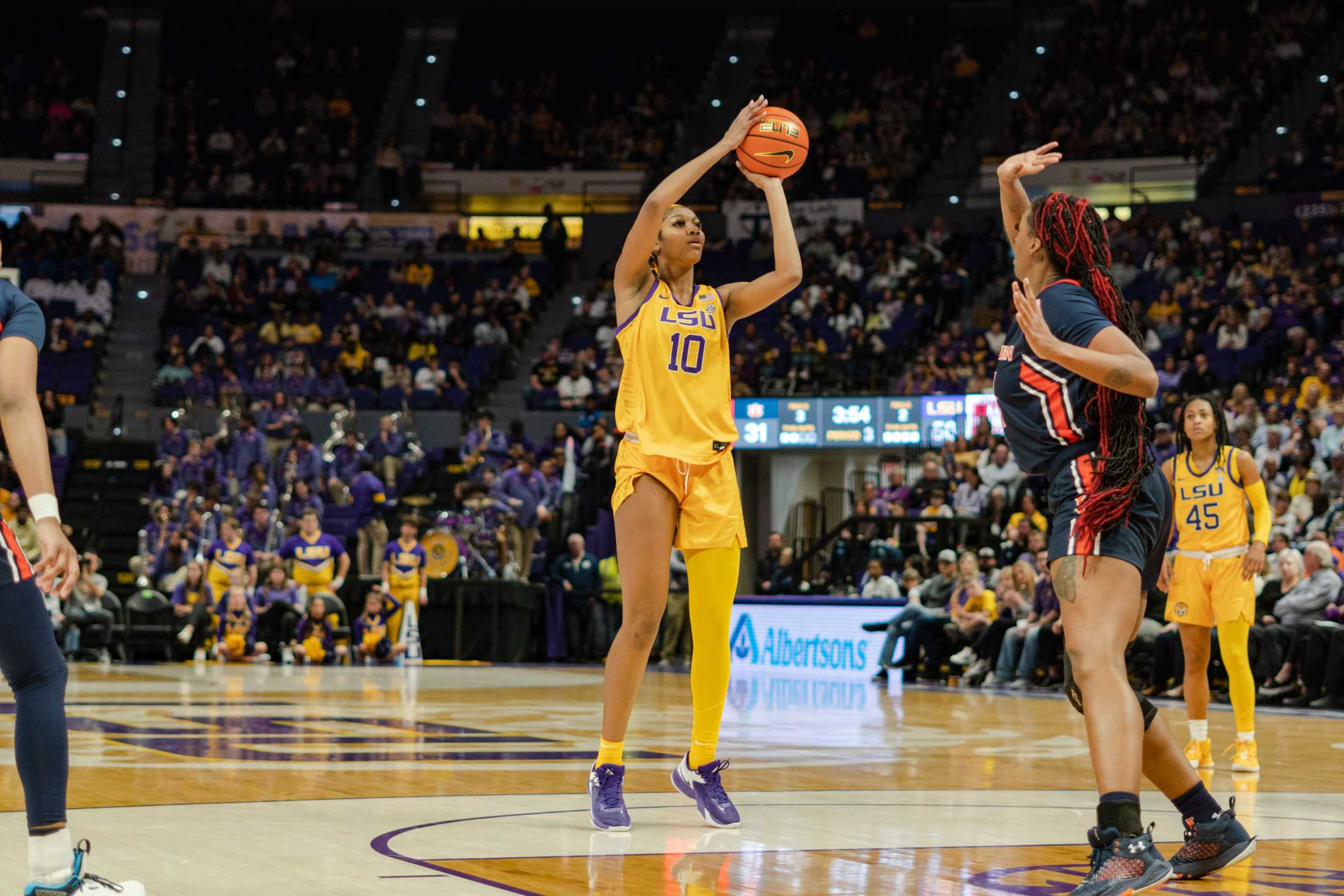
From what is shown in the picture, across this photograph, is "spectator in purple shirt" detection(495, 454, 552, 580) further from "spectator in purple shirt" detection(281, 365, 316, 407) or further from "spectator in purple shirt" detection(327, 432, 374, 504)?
"spectator in purple shirt" detection(281, 365, 316, 407)

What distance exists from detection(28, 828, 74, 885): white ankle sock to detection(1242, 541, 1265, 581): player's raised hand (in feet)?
19.7

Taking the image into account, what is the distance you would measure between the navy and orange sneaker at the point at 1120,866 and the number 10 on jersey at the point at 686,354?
7.44 ft

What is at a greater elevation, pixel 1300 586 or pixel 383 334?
pixel 383 334

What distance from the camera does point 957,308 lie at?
27406 millimetres

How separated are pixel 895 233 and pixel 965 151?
3317 millimetres

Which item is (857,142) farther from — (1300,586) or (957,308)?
(1300,586)

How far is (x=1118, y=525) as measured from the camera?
4.52 meters

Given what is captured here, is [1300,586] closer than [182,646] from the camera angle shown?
Yes

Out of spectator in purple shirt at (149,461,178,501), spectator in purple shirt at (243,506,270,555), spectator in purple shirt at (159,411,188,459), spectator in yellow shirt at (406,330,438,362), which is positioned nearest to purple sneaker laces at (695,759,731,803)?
spectator in purple shirt at (243,506,270,555)

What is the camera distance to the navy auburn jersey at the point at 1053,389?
4566mm

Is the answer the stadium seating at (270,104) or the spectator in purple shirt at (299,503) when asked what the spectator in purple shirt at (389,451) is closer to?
the spectator in purple shirt at (299,503)

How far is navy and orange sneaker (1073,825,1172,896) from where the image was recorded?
4.07 m

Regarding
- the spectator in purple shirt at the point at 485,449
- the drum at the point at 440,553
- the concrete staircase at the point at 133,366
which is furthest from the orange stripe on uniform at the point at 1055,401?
the concrete staircase at the point at 133,366

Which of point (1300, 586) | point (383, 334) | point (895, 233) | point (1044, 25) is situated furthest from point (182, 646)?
point (1044, 25)
